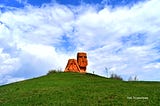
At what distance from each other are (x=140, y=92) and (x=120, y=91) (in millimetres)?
2672

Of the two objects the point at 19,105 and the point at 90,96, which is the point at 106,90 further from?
the point at 19,105

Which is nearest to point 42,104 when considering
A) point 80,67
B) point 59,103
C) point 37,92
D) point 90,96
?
point 59,103

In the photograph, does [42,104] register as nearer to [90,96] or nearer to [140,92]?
[90,96]

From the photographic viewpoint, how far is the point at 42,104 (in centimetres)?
3659

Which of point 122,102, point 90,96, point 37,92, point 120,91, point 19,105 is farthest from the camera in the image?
point 37,92

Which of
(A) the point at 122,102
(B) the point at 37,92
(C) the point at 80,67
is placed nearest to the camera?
(A) the point at 122,102

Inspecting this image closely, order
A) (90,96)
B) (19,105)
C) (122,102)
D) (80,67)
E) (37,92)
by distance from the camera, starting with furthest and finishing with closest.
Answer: (80,67) < (37,92) < (90,96) < (19,105) < (122,102)

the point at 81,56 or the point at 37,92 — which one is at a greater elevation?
the point at 81,56

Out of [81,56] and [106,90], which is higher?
[81,56]

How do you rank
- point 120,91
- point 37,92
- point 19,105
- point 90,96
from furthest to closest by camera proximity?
point 37,92 < point 120,91 < point 90,96 < point 19,105

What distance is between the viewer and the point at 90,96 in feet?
131

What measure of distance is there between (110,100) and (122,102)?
1.94 meters

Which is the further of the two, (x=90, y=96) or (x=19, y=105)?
(x=90, y=96)

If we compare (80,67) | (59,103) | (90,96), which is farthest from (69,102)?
(80,67)
